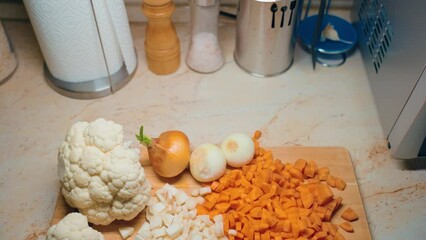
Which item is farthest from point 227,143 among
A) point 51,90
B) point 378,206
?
point 51,90

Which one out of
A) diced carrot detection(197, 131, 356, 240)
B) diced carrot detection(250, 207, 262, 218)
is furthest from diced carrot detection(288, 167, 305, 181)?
diced carrot detection(250, 207, 262, 218)

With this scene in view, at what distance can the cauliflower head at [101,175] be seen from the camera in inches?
28.2

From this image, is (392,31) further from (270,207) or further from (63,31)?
(63,31)

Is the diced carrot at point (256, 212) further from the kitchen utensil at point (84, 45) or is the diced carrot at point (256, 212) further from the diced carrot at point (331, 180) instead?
the kitchen utensil at point (84, 45)

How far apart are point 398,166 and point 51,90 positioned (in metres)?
0.75

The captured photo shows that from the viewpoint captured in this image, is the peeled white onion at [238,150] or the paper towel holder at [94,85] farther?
the paper towel holder at [94,85]

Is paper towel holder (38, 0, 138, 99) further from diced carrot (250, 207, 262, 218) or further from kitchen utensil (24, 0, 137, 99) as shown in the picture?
diced carrot (250, 207, 262, 218)

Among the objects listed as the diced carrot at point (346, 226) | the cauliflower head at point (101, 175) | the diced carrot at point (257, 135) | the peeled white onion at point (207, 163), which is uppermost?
the cauliflower head at point (101, 175)

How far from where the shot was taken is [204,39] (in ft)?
3.23

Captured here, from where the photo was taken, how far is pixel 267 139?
92 cm

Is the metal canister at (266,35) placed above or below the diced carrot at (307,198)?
above

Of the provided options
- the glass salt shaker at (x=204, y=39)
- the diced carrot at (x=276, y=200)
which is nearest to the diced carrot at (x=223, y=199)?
the diced carrot at (x=276, y=200)

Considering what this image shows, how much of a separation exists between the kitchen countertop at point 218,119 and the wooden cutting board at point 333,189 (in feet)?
0.10

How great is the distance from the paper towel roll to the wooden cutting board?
250 mm
